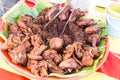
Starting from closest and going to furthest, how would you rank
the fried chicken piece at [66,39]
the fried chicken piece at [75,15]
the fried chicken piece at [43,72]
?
the fried chicken piece at [43,72] < the fried chicken piece at [66,39] < the fried chicken piece at [75,15]

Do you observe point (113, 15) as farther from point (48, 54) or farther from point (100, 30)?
point (48, 54)

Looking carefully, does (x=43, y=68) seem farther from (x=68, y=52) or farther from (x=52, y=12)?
(x=52, y=12)

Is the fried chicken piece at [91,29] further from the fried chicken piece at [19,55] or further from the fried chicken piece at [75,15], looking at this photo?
the fried chicken piece at [19,55]

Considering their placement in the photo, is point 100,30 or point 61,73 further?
point 100,30

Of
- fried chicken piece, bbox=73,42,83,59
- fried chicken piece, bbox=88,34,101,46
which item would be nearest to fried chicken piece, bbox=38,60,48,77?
fried chicken piece, bbox=73,42,83,59

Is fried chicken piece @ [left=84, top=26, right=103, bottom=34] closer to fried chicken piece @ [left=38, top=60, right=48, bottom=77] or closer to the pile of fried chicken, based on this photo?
the pile of fried chicken

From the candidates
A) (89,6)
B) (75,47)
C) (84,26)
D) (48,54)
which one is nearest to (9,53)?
(48,54)

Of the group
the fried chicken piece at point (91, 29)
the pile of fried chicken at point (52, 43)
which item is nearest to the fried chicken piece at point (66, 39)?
the pile of fried chicken at point (52, 43)
